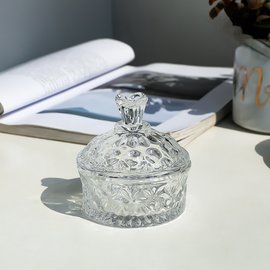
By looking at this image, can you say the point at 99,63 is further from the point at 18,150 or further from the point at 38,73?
the point at 18,150

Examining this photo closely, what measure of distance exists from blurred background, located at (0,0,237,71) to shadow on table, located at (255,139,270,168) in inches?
24.9

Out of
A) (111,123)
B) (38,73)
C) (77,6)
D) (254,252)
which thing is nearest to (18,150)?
(111,123)

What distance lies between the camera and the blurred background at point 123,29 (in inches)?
46.6

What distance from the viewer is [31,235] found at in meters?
0.41

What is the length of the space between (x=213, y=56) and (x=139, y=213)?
1.07 metres

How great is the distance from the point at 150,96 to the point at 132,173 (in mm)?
457

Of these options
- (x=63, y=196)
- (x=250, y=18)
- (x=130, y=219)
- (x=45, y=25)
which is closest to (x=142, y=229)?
(x=130, y=219)

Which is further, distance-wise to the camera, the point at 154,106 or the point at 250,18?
the point at 154,106

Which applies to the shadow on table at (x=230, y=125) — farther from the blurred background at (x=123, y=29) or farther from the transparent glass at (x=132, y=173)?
the blurred background at (x=123, y=29)

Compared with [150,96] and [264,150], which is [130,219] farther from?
[150,96]

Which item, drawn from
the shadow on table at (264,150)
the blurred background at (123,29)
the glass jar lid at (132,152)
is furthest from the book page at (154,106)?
the blurred background at (123,29)

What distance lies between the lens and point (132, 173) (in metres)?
0.40

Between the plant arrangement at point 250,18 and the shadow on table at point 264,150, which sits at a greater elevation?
the plant arrangement at point 250,18

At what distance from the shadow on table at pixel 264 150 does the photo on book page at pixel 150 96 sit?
0.55 feet
